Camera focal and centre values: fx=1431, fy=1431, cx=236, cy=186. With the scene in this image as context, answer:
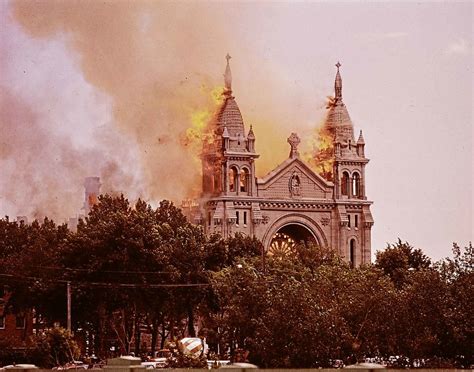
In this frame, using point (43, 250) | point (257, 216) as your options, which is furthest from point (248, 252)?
point (257, 216)

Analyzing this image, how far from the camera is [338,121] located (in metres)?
176

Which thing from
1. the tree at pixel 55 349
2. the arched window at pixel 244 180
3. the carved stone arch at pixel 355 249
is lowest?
the tree at pixel 55 349

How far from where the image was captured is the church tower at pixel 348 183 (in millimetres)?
169875

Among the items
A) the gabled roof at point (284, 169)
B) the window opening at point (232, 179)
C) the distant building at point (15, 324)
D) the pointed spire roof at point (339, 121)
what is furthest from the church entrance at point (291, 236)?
the distant building at point (15, 324)

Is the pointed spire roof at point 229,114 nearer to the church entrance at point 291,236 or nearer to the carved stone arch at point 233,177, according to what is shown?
the carved stone arch at point 233,177

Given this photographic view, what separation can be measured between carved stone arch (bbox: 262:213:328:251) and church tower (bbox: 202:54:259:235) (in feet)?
12.5

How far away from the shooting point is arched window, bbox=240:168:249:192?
541 feet

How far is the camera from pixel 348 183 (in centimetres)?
17438

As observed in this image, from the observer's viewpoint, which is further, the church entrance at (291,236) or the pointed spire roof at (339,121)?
the pointed spire roof at (339,121)

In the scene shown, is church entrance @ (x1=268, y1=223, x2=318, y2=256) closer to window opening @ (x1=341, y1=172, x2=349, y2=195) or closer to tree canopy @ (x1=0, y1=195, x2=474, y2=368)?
window opening @ (x1=341, y1=172, x2=349, y2=195)

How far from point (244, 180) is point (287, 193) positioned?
228 inches

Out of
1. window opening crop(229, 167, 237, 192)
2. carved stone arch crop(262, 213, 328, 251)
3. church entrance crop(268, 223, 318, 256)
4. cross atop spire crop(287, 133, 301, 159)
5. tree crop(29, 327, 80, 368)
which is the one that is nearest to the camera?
tree crop(29, 327, 80, 368)

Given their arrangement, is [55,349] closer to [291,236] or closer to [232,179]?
[232,179]

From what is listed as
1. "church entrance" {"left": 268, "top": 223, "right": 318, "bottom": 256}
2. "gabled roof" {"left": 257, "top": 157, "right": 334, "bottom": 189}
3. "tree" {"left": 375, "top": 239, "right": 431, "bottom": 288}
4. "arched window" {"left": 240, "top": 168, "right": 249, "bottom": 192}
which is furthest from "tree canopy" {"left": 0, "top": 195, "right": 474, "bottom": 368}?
"gabled roof" {"left": 257, "top": 157, "right": 334, "bottom": 189}
